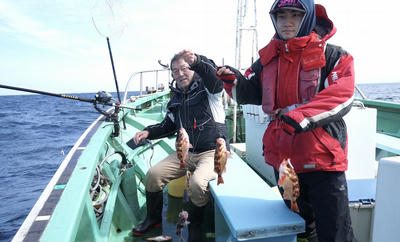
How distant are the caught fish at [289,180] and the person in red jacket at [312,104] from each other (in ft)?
0.39

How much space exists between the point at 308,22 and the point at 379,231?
57.4 inches

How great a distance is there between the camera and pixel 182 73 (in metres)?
3.15

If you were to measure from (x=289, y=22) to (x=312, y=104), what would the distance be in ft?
2.33

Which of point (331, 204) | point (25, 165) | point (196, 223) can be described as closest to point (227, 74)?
point (331, 204)

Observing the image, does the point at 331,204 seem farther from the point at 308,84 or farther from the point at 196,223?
the point at 196,223

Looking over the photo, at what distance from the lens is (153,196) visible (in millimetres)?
3191

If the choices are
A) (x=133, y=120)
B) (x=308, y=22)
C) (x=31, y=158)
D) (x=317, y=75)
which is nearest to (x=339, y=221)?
(x=317, y=75)

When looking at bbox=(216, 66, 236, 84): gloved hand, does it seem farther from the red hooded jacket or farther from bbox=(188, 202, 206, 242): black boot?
bbox=(188, 202, 206, 242): black boot

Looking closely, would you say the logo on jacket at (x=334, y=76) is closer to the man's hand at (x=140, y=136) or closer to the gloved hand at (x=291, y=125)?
the gloved hand at (x=291, y=125)

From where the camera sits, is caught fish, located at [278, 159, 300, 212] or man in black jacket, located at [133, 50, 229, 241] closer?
caught fish, located at [278, 159, 300, 212]

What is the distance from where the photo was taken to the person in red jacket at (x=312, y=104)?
172 centimetres

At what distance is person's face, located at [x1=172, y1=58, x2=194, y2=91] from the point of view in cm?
310

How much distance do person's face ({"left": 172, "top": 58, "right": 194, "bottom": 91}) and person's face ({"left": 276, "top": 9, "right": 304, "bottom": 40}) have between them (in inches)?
53.8

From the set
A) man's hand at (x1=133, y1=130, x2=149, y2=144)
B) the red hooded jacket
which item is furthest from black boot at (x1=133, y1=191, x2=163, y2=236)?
the red hooded jacket
